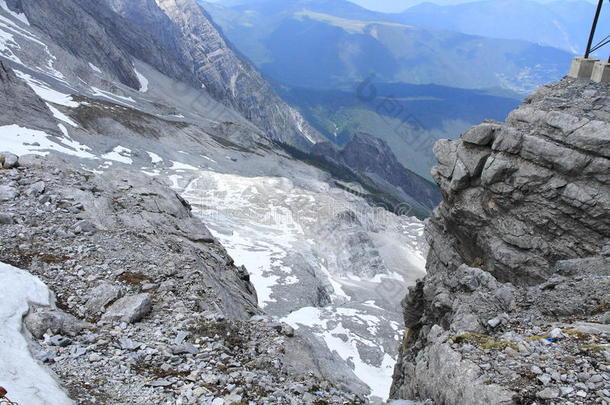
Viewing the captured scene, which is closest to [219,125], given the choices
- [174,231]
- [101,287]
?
[174,231]

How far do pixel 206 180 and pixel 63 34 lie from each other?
397 ft

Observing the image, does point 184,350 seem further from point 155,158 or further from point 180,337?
point 155,158

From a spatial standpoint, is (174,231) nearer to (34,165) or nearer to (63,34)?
(34,165)

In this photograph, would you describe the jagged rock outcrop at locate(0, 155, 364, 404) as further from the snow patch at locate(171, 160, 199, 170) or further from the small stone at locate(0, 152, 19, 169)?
the snow patch at locate(171, 160, 199, 170)

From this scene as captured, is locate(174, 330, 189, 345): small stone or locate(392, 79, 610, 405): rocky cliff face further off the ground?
locate(392, 79, 610, 405): rocky cliff face

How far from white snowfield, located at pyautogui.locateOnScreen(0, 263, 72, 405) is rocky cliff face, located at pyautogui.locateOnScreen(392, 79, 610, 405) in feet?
33.8

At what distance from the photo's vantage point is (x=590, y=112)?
2406cm

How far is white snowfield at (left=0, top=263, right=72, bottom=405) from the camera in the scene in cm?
946

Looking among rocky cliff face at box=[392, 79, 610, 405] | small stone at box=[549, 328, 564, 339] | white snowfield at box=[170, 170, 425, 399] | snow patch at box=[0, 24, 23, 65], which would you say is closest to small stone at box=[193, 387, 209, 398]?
rocky cliff face at box=[392, 79, 610, 405]

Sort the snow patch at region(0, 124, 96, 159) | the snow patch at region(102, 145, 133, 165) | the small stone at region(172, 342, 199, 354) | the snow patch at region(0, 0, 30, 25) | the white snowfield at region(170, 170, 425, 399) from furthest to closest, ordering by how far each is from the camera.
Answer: the snow patch at region(0, 0, 30, 25) → the snow patch at region(102, 145, 133, 165) → the snow patch at region(0, 124, 96, 159) → the white snowfield at region(170, 170, 425, 399) → the small stone at region(172, 342, 199, 354)

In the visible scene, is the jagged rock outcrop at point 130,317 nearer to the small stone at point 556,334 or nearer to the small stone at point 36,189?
the small stone at point 36,189

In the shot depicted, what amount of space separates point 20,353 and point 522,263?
79.4ft

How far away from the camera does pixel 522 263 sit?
82.3ft

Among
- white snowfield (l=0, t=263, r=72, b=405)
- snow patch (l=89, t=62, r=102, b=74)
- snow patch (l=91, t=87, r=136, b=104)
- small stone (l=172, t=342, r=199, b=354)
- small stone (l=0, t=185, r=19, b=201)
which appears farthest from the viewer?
snow patch (l=89, t=62, r=102, b=74)
